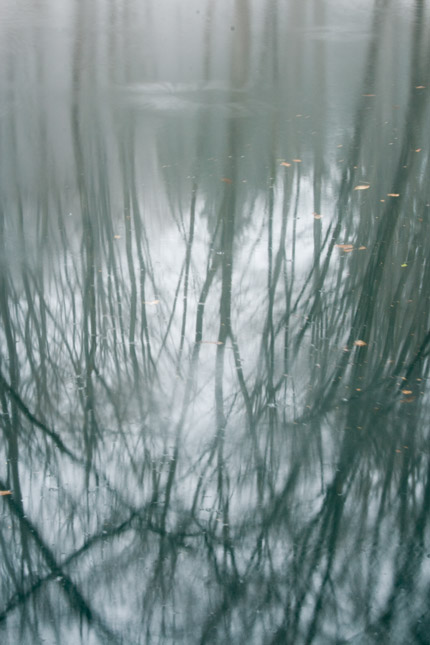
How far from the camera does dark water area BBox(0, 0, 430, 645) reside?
3221 millimetres

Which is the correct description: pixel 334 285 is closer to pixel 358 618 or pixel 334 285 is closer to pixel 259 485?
pixel 259 485

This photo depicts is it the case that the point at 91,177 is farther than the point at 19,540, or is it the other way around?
the point at 91,177

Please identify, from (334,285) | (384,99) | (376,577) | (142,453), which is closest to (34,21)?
(384,99)

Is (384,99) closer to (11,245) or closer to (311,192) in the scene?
(311,192)

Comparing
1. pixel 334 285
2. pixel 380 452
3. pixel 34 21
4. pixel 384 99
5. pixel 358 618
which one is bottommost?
pixel 358 618

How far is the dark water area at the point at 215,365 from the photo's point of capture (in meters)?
3.22

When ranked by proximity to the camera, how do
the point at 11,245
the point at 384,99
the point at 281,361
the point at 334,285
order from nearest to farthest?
the point at 281,361 → the point at 334,285 → the point at 11,245 → the point at 384,99

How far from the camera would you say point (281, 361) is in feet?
15.2

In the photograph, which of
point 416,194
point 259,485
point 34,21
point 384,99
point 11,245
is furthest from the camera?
point 34,21

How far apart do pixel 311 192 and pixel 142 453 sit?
3.47m

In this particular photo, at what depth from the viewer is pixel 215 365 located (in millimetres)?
4621

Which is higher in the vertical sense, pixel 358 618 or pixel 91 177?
pixel 91 177

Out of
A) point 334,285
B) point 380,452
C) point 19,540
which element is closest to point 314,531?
point 380,452

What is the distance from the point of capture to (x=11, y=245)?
5.99m
